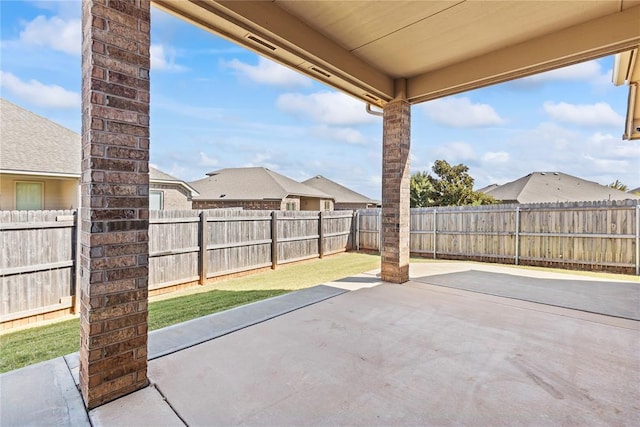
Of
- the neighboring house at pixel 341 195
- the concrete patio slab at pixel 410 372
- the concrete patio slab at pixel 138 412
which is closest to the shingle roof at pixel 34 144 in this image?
the concrete patio slab at pixel 410 372

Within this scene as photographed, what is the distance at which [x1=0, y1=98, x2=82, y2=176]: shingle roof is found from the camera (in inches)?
350

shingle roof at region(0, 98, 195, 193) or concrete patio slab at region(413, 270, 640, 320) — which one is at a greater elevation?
shingle roof at region(0, 98, 195, 193)

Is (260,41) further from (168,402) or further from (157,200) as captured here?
(157,200)

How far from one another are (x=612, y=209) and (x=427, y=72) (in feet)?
19.8

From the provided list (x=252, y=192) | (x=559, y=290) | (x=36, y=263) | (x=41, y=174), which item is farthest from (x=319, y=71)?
(x=252, y=192)

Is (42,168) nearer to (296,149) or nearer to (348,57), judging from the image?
(348,57)

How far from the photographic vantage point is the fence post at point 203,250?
646cm

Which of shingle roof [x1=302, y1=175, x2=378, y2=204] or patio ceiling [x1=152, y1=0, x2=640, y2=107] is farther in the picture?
shingle roof [x1=302, y1=175, x2=378, y2=204]

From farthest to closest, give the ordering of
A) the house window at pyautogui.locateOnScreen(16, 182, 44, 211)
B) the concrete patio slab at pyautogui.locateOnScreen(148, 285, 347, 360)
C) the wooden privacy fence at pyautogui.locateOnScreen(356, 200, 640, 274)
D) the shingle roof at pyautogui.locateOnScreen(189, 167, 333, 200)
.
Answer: the shingle roof at pyautogui.locateOnScreen(189, 167, 333, 200)
the house window at pyautogui.locateOnScreen(16, 182, 44, 211)
the wooden privacy fence at pyautogui.locateOnScreen(356, 200, 640, 274)
the concrete patio slab at pyautogui.locateOnScreen(148, 285, 347, 360)

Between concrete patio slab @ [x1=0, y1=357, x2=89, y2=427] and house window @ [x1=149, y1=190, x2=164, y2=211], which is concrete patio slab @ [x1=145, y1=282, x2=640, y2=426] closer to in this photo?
concrete patio slab @ [x1=0, y1=357, x2=89, y2=427]

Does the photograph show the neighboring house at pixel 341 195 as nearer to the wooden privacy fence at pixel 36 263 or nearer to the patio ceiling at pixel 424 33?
the patio ceiling at pixel 424 33

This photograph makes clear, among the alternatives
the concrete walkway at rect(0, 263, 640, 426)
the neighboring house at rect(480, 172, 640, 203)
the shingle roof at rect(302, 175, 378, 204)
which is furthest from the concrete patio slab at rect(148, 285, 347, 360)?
the shingle roof at rect(302, 175, 378, 204)

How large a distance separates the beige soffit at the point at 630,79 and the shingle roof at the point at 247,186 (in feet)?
46.6

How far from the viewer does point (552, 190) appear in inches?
770
